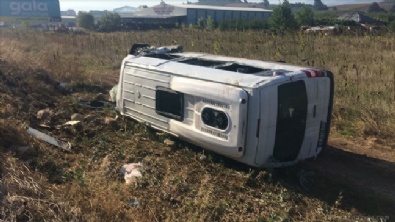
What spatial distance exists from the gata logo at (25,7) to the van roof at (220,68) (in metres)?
57.4

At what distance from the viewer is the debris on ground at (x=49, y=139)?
6355mm

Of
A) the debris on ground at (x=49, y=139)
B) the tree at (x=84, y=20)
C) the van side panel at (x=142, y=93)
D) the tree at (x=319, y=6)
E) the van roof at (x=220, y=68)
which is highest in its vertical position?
the van roof at (x=220, y=68)

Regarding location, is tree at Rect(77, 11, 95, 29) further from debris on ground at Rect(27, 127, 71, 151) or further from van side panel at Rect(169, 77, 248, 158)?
van side panel at Rect(169, 77, 248, 158)

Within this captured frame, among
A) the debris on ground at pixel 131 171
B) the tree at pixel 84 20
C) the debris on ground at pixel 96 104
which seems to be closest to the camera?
the debris on ground at pixel 131 171

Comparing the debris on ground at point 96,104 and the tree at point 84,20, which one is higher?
the debris on ground at point 96,104

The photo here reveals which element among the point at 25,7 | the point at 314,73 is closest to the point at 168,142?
the point at 314,73

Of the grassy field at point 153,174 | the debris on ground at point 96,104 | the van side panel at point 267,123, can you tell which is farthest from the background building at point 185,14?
the van side panel at point 267,123

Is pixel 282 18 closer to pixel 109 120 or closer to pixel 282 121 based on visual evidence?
pixel 109 120

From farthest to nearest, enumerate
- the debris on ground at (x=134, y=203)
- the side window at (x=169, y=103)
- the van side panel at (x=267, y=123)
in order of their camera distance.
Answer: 1. the side window at (x=169, y=103)
2. the van side panel at (x=267, y=123)
3. the debris on ground at (x=134, y=203)

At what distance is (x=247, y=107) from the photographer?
4.84m

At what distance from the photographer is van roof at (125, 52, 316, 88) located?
5043mm

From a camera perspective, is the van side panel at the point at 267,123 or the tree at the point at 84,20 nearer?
the van side panel at the point at 267,123

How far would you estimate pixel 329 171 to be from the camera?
18.7 ft

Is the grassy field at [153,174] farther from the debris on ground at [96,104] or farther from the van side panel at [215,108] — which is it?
the van side panel at [215,108]
